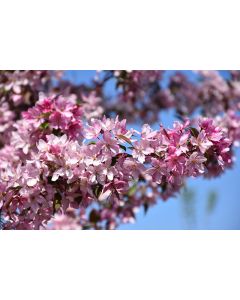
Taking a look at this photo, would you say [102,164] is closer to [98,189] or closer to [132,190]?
[98,189]

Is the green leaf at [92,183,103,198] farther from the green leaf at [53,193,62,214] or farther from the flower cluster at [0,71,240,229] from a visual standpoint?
the green leaf at [53,193,62,214]

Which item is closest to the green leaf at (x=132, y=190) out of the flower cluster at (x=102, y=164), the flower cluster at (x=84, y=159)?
the flower cluster at (x=84, y=159)

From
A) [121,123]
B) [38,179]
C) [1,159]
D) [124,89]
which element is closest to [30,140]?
[1,159]

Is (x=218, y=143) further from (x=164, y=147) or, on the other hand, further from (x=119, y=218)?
(x=119, y=218)

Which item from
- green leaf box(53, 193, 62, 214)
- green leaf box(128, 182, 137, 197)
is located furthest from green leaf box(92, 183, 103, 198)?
green leaf box(128, 182, 137, 197)

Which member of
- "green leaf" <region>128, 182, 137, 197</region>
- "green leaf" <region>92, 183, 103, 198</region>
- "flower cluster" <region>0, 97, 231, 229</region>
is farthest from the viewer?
"green leaf" <region>128, 182, 137, 197</region>

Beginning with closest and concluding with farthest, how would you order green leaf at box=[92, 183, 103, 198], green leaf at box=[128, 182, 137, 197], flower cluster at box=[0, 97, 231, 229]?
flower cluster at box=[0, 97, 231, 229] → green leaf at box=[92, 183, 103, 198] → green leaf at box=[128, 182, 137, 197]

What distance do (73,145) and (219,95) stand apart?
297 cm

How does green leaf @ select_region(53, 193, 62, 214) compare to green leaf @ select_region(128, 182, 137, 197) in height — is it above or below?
below

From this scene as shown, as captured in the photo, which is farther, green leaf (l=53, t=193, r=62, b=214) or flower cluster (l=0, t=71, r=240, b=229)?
green leaf (l=53, t=193, r=62, b=214)

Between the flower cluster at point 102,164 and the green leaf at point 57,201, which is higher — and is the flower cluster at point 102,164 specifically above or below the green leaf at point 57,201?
above

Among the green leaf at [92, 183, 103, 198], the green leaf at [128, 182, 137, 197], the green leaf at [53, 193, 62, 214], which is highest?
the green leaf at [128, 182, 137, 197]

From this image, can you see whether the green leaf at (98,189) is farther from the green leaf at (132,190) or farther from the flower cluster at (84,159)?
the green leaf at (132,190)

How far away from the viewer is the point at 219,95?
445 centimetres
